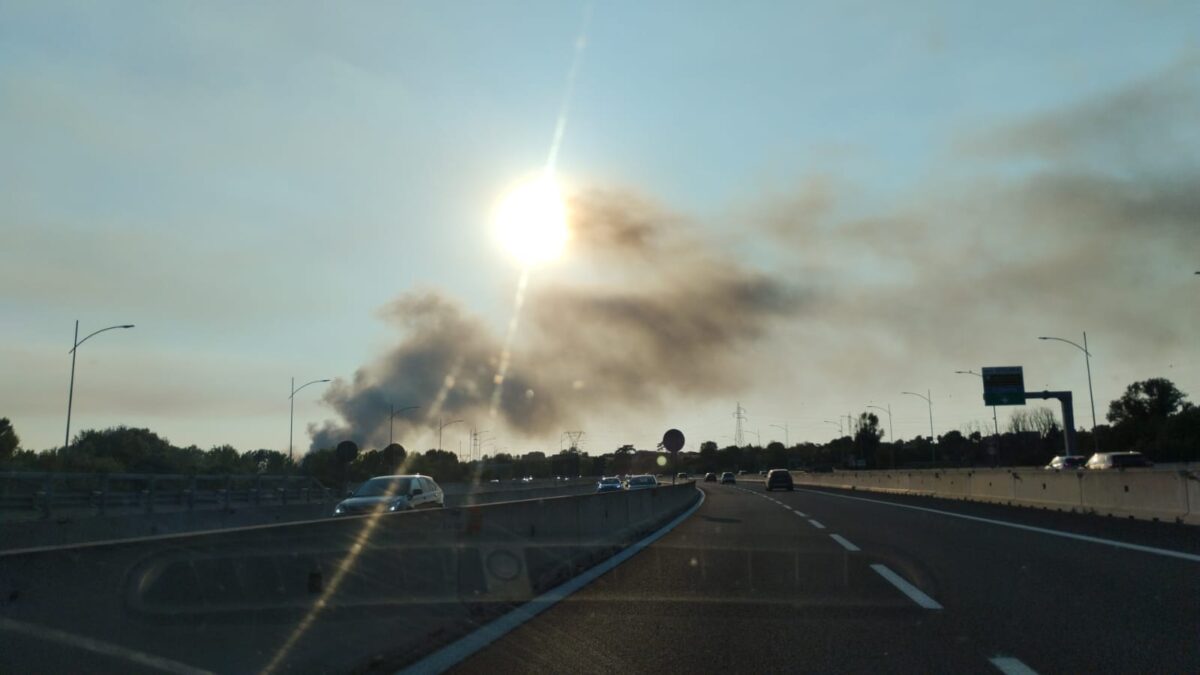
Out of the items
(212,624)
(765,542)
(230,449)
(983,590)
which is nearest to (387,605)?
(212,624)

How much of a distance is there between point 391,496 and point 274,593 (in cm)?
1930

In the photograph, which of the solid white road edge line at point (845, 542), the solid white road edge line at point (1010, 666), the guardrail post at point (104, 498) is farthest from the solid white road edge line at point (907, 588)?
the guardrail post at point (104, 498)

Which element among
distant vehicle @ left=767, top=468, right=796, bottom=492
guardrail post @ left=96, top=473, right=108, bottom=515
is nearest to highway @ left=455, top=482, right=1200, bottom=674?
guardrail post @ left=96, top=473, right=108, bottom=515

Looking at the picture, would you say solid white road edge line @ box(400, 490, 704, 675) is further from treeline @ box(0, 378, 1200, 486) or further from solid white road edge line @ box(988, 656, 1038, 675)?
treeline @ box(0, 378, 1200, 486)

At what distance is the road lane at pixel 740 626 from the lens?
757 centimetres

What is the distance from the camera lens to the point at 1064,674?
272 inches

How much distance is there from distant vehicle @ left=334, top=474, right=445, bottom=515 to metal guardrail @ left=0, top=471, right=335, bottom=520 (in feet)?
30.5


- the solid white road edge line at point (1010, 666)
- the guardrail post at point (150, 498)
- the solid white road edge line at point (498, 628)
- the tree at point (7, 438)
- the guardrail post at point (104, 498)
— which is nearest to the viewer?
the solid white road edge line at point (1010, 666)

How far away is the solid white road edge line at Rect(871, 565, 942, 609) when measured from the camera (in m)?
10.3

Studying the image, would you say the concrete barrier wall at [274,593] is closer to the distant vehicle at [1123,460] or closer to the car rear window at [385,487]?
the car rear window at [385,487]

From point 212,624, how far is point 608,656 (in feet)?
11.2

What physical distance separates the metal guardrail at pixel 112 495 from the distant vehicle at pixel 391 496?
30.5 feet

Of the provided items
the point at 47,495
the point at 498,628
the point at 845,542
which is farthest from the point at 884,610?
the point at 47,495

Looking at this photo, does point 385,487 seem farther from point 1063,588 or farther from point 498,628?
point 1063,588
